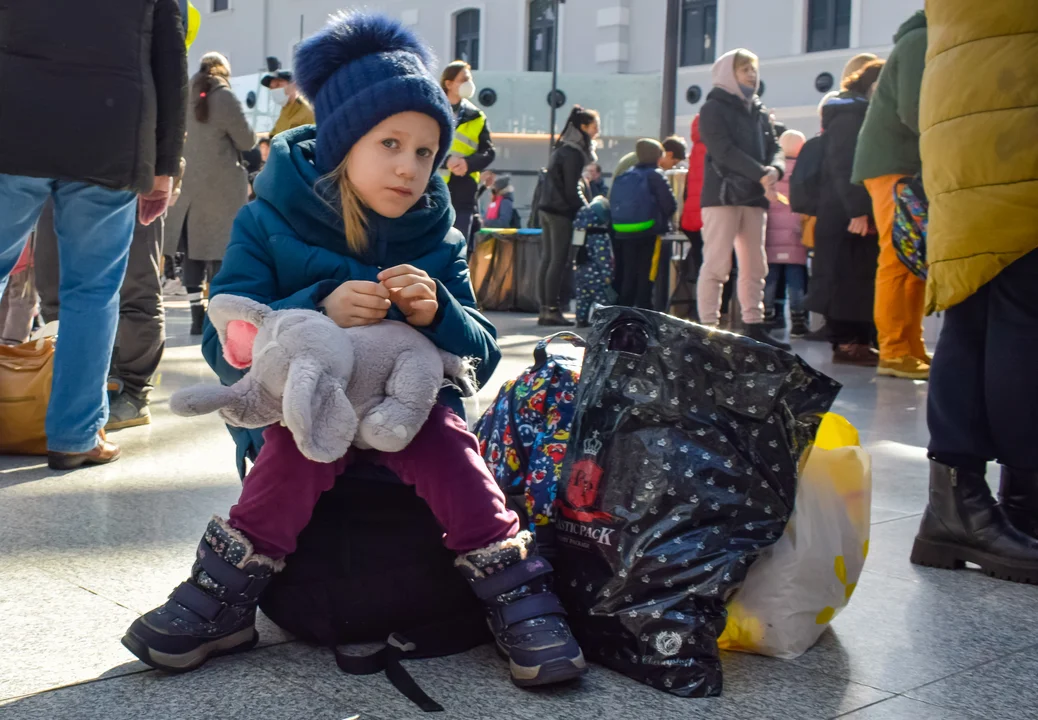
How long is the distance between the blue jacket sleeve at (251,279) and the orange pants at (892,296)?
4.36 meters

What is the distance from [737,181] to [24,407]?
4870 mm

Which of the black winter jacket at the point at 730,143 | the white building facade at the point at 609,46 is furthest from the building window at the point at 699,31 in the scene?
the black winter jacket at the point at 730,143

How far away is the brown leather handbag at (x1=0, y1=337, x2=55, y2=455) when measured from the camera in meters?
4.05

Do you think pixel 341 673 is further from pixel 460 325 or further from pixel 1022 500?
pixel 1022 500

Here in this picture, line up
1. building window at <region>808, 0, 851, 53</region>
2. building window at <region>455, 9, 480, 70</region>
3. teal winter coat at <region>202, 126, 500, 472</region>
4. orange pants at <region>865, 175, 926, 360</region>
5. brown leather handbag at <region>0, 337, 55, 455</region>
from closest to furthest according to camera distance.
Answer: teal winter coat at <region>202, 126, 500, 472</region>
brown leather handbag at <region>0, 337, 55, 455</region>
orange pants at <region>865, 175, 926, 360</region>
building window at <region>808, 0, 851, 53</region>
building window at <region>455, 9, 480, 70</region>

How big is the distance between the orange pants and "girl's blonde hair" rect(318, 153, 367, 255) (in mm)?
4231

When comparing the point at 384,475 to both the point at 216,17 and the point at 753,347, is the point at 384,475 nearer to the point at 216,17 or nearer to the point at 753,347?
the point at 753,347

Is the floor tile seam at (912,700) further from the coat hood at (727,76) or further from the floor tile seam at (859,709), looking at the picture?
the coat hood at (727,76)

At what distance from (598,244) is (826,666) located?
802 centimetres

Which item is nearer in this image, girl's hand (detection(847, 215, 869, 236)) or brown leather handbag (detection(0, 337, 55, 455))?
brown leather handbag (detection(0, 337, 55, 455))

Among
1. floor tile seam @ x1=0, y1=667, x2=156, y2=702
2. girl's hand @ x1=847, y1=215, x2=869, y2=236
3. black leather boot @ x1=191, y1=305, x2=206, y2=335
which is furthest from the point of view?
black leather boot @ x1=191, y1=305, x2=206, y2=335

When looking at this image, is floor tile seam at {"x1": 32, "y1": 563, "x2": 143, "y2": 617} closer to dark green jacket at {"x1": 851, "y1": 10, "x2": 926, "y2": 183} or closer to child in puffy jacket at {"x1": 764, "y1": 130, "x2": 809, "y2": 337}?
dark green jacket at {"x1": 851, "y1": 10, "x2": 926, "y2": 183}

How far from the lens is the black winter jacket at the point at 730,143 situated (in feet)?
24.9

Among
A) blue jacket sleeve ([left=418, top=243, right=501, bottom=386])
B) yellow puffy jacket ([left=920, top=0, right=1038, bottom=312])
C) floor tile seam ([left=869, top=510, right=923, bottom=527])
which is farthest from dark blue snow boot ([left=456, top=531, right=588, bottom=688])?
floor tile seam ([left=869, top=510, right=923, bottom=527])
